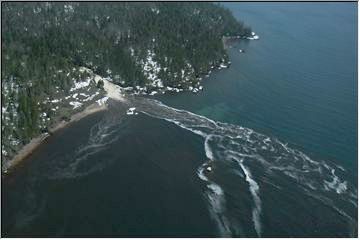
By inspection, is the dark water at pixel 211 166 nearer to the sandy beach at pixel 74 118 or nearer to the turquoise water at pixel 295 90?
the turquoise water at pixel 295 90

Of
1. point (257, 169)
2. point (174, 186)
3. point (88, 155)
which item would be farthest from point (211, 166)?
point (88, 155)

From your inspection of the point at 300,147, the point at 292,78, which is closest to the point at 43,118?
the point at 300,147

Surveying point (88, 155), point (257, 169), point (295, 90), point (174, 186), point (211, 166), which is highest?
point (295, 90)

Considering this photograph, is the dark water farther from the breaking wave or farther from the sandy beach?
the sandy beach

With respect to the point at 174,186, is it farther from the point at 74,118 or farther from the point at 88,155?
the point at 74,118

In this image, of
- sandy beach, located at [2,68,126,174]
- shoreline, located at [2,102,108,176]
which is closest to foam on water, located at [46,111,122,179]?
shoreline, located at [2,102,108,176]

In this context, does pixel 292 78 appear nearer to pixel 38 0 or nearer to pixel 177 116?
pixel 177 116

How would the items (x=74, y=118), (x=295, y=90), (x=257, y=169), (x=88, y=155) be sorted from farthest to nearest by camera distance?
(x=295, y=90), (x=74, y=118), (x=88, y=155), (x=257, y=169)

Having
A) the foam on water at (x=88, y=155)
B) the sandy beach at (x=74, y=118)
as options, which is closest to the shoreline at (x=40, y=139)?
the sandy beach at (x=74, y=118)
